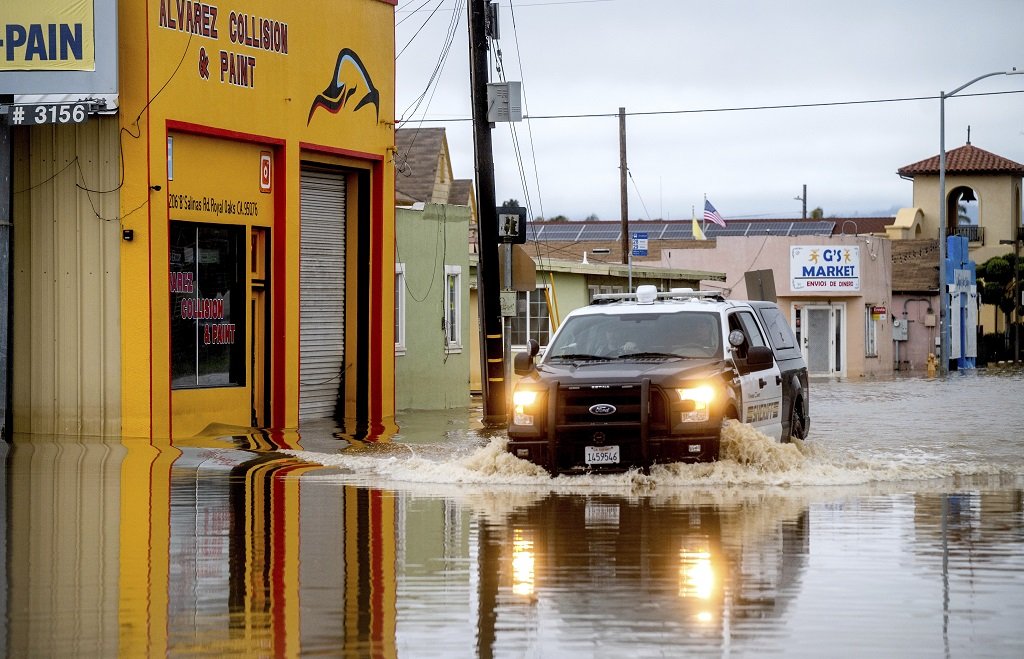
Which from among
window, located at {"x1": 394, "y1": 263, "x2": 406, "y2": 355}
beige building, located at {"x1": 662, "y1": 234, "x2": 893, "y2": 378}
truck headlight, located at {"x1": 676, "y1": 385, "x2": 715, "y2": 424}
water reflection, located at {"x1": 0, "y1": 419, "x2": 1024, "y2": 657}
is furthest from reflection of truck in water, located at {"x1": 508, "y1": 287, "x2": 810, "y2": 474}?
beige building, located at {"x1": 662, "y1": 234, "x2": 893, "y2": 378}

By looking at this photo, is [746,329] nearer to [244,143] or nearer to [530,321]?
[244,143]

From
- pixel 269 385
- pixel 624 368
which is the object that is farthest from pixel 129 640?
pixel 269 385

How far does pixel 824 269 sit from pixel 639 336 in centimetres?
4265

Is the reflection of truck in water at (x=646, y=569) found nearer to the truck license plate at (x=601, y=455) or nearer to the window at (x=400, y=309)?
the truck license plate at (x=601, y=455)

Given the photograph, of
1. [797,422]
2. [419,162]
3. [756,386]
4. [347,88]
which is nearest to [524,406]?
[756,386]

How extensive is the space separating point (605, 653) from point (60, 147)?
14.9 metres

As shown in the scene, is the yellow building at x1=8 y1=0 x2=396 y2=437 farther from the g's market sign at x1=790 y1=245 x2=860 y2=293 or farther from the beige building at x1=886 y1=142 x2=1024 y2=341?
the beige building at x1=886 y1=142 x2=1024 y2=341

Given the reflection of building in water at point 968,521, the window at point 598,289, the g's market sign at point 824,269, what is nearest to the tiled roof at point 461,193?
the window at point 598,289

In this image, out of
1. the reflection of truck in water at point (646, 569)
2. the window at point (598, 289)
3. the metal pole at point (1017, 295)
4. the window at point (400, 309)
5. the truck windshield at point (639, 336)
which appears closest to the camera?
the reflection of truck in water at point (646, 569)

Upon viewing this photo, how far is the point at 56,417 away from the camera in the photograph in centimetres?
2008

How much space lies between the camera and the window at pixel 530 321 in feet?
125

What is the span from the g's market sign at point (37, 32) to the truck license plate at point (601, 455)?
880 centimetres

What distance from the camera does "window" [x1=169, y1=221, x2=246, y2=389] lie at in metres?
20.6

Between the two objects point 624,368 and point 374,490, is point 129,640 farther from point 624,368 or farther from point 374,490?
point 624,368
